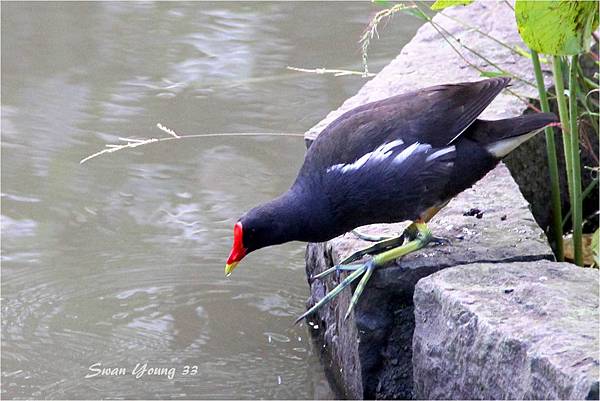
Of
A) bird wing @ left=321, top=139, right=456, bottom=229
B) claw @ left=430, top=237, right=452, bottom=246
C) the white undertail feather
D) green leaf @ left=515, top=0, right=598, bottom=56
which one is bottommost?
claw @ left=430, top=237, right=452, bottom=246

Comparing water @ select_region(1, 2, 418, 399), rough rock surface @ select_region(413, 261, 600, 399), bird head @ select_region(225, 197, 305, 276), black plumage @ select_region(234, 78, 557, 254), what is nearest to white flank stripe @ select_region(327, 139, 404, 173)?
black plumage @ select_region(234, 78, 557, 254)

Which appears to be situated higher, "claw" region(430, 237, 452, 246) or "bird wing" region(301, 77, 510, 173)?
"bird wing" region(301, 77, 510, 173)

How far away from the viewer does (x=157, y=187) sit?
15.1 ft

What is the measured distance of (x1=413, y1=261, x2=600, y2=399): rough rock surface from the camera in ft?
7.48

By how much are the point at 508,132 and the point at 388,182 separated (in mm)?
380

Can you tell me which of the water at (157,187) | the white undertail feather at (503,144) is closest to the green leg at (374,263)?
the white undertail feather at (503,144)

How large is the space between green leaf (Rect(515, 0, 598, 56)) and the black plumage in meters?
0.23

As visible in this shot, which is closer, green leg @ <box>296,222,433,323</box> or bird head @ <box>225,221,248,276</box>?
green leg @ <box>296,222,433,323</box>

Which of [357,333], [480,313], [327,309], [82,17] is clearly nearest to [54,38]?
[82,17]

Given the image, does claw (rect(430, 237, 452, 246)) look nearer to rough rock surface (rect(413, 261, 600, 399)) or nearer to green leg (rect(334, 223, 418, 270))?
green leg (rect(334, 223, 418, 270))

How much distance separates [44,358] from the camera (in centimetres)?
349

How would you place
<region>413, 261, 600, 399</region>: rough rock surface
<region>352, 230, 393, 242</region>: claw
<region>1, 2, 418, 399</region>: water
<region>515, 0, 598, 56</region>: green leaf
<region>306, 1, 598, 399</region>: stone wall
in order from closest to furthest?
<region>413, 261, 600, 399</region>: rough rock surface
<region>515, 0, 598, 56</region>: green leaf
<region>306, 1, 598, 399</region>: stone wall
<region>352, 230, 393, 242</region>: claw
<region>1, 2, 418, 399</region>: water

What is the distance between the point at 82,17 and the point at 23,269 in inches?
105

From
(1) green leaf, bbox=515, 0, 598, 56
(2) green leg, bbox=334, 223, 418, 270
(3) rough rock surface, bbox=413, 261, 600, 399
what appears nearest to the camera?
(3) rough rock surface, bbox=413, 261, 600, 399
